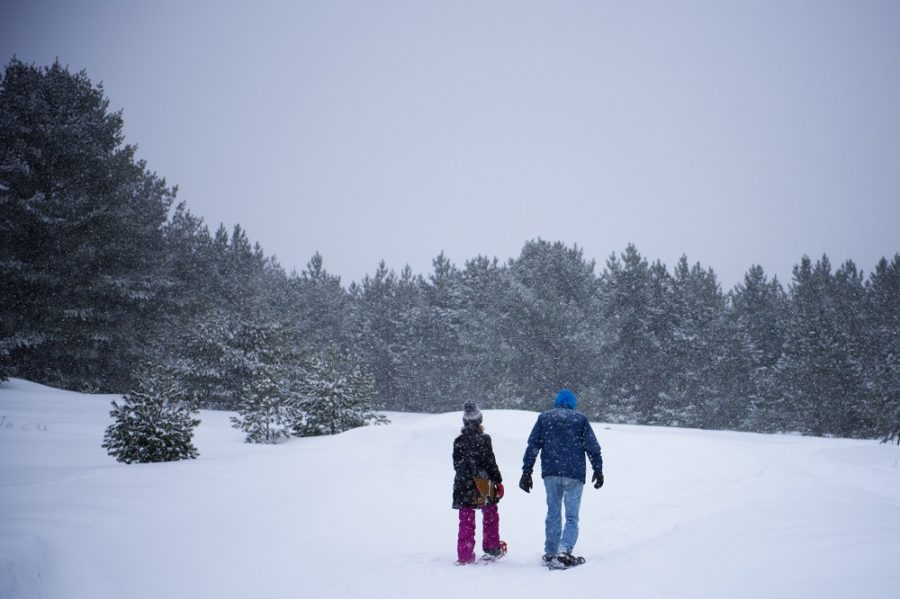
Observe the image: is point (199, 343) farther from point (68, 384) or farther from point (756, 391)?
point (756, 391)

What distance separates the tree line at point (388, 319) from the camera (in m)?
22.1

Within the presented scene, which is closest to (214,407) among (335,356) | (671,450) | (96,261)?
(96,261)

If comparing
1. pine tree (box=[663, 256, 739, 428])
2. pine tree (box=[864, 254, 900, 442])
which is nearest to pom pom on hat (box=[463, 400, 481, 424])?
pine tree (box=[864, 254, 900, 442])

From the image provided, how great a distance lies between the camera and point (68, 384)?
25.2 m

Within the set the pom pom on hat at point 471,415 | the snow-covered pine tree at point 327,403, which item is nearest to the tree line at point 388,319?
the snow-covered pine tree at point 327,403

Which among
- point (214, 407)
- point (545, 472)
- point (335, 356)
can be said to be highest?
point (335, 356)

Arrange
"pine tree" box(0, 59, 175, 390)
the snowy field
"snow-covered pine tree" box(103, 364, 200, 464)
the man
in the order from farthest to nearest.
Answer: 1. "pine tree" box(0, 59, 175, 390)
2. "snow-covered pine tree" box(103, 364, 200, 464)
3. the man
4. the snowy field

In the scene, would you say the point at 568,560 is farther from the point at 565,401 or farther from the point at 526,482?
the point at 565,401

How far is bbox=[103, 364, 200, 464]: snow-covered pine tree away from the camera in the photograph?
907 cm

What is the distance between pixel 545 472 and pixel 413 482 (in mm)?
6172

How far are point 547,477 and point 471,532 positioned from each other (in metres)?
1.17

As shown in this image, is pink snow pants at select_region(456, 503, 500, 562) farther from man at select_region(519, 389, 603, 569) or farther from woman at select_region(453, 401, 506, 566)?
man at select_region(519, 389, 603, 569)

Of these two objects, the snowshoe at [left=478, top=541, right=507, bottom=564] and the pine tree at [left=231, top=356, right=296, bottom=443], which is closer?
the snowshoe at [left=478, top=541, right=507, bottom=564]

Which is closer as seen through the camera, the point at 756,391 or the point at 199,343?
the point at 199,343
